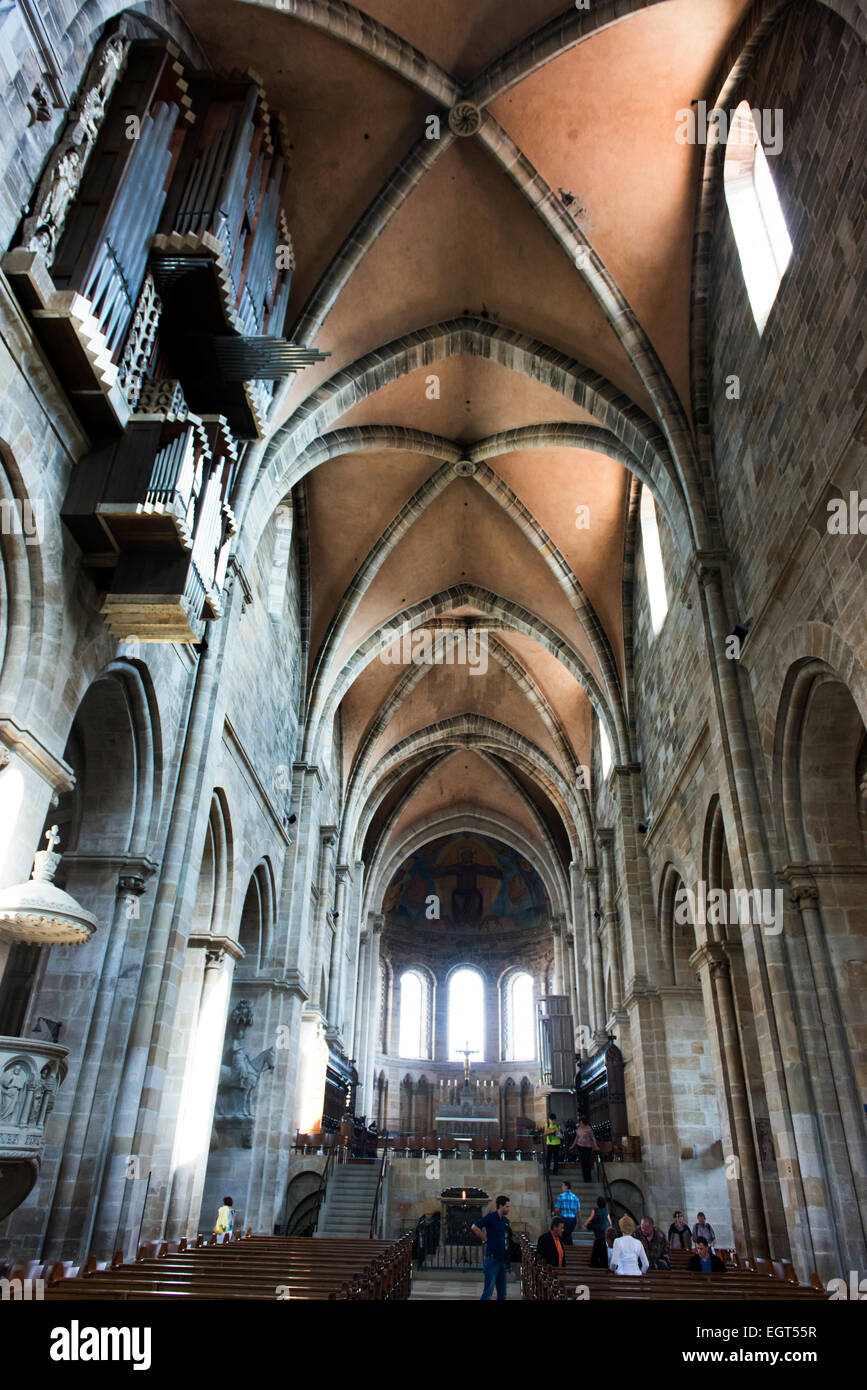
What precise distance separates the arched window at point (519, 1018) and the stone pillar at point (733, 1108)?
22.7m

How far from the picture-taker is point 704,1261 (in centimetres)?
959

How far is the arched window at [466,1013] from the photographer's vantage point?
115ft

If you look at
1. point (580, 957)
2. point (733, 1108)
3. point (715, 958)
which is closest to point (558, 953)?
point (580, 957)

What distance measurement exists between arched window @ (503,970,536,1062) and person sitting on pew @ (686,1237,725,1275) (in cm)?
2527

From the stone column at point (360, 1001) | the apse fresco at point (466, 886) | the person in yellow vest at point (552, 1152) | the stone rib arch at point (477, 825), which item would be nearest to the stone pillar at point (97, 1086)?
the person in yellow vest at point (552, 1152)

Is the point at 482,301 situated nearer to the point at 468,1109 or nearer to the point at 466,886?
the point at 468,1109

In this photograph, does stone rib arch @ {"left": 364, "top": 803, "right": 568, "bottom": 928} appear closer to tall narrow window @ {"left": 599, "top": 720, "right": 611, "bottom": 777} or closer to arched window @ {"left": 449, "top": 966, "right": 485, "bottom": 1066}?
arched window @ {"left": 449, "top": 966, "right": 485, "bottom": 1066}

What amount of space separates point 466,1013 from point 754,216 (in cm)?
3025

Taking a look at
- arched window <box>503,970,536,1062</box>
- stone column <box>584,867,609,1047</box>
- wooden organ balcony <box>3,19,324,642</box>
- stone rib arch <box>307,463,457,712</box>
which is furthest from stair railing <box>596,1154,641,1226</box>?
arched window <box>503,970,536,1062</box>

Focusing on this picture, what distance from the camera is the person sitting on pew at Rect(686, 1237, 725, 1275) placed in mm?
9430

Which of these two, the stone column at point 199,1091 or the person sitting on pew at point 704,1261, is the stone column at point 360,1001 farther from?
the person sitting on pew at point 704,1261

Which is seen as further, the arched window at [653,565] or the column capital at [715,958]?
the arched window at [653,565]
